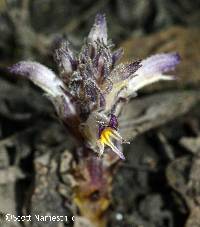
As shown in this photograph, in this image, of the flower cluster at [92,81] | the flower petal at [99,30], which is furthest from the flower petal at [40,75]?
the flower petal at [99,30]

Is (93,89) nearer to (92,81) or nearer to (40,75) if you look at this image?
(92,81)

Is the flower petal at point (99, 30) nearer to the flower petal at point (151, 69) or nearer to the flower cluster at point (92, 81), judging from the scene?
the flower cluster at point (92, 81)

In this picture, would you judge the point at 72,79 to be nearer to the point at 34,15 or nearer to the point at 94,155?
the point at 94,155

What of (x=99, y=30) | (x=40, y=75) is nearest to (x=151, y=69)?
(x=99, y=30)

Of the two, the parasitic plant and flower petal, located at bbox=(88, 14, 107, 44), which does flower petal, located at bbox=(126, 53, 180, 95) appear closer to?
the parasitic plant

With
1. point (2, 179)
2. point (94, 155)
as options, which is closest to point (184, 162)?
point (94, 155)

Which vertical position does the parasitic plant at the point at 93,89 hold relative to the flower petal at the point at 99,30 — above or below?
below

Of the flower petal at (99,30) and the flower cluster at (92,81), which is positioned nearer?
the flower cluster at (92,81)

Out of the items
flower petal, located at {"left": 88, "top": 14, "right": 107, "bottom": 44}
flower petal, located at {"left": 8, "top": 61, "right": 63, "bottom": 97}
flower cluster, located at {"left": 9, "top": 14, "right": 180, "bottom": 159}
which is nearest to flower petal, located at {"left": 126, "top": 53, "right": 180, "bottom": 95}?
flower cluster, located at {"left": 9, "top": 14, "right": 180, "bottom": 159}
